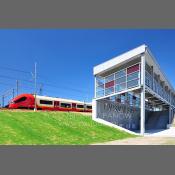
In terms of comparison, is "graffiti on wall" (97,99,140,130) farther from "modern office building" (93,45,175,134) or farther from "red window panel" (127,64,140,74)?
"red window panel" (127,64,140,74)

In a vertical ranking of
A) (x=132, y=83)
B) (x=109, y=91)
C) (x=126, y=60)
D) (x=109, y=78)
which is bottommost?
(x=109, y=91)

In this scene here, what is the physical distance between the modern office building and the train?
31.0ft

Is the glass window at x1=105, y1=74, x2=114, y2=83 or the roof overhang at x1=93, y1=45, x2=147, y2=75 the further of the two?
the glass window at x1=105, y1=74, x2=114, y2=83

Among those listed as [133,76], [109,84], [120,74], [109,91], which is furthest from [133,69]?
[109,91]

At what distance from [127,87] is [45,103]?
14272 millimetres

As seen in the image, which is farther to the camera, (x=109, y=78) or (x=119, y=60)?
(x=109, y=78)

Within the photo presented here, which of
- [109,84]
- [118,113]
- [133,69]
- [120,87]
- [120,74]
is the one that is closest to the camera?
[133,69]

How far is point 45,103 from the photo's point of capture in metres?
34.2

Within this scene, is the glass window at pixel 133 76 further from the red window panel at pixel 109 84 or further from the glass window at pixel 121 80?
the red window panel at pixel 109 84

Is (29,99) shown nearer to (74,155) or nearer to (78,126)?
(78,126)

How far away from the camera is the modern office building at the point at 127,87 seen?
22.8 metres

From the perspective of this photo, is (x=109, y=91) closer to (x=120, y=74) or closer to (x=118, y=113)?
(x=120, y=74)

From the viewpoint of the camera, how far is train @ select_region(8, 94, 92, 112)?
32375 mm

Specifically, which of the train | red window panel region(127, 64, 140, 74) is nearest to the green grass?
red window panel region(127, 64, 140, 74)
